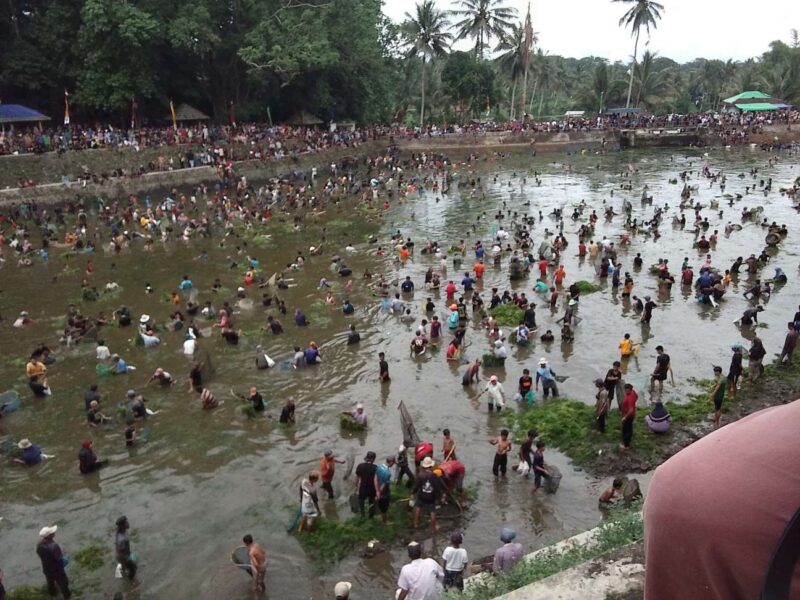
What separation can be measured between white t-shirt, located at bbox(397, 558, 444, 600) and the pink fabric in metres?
6.72

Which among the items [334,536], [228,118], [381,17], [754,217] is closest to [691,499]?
[334,536]

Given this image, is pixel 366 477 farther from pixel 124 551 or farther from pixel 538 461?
pixel 124 551

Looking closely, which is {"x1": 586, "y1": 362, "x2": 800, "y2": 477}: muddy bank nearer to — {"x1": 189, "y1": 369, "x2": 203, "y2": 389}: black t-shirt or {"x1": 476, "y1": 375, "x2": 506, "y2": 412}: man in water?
{"x1": 476, "y1": 375, "x2": 506, "y2": 412}: man in water

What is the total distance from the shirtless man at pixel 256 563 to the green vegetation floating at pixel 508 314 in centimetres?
1218

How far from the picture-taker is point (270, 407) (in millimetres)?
14797

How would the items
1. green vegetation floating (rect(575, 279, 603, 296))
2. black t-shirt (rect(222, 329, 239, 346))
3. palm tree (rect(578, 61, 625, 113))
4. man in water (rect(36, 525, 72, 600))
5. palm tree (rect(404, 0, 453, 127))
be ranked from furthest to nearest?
palm tree (rect(578, 61, 625, 113))
palm tree (rect(404, 0, 453, 127))
green vegetation floating (rect(575, 279, 603, 296))
black t-shirt (rect(222, 329, 239, 346))
man in water (rect(36, 525, 72, 600))

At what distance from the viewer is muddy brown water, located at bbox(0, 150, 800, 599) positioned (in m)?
10.0

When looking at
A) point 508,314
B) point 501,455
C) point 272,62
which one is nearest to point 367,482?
point 501,455

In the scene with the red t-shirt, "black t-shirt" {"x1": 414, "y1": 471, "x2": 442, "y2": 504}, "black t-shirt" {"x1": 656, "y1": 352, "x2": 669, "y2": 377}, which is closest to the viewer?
"black t-shirt" {"x1": 414, "y1": 471, "x2": 442, "y2": 504}

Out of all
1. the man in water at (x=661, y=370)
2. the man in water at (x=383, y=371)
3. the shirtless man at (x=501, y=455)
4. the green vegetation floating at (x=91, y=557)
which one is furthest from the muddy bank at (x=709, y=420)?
the green vegetation floating at (x=91, y=557)

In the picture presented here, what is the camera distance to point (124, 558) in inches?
367

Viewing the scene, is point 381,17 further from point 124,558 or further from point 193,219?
point 124,558

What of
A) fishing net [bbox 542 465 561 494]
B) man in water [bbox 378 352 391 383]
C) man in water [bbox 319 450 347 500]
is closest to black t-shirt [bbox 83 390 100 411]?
man in water [bbox 319 450 347 500]

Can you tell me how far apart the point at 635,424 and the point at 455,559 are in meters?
6.23
